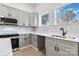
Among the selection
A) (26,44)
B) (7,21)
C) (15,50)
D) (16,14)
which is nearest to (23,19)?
(16,14)

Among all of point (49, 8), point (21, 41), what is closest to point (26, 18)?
point (21, 41)

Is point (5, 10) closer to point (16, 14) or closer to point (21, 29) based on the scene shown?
point (16, 14)

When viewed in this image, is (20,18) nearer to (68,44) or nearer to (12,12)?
(12,12)

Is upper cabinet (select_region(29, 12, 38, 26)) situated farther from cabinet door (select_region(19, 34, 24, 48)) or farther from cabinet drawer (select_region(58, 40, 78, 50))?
cabinet drawer (select_region(58, 40, 78, 50))

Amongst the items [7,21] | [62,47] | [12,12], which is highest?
[12,12]

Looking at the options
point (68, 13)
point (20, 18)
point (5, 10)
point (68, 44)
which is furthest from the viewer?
point (20, 18)

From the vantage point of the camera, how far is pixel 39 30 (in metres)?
4.76

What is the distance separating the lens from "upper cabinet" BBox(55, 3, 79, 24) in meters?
2.60

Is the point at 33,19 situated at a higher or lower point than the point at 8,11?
lower

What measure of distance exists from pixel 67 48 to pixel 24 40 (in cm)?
273

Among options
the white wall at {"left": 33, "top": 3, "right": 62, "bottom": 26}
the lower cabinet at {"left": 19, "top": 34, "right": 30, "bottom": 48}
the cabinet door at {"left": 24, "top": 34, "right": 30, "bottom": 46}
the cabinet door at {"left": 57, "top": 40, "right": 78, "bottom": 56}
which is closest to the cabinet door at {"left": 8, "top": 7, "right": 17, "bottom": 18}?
the lower cabinet at {"left": 19, "top": 34, "right": 30, "bottom": 48}

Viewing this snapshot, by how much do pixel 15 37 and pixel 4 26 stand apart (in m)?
0.84

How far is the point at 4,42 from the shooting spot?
1549 millimetres

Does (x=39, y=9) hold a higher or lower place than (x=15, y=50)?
higher
